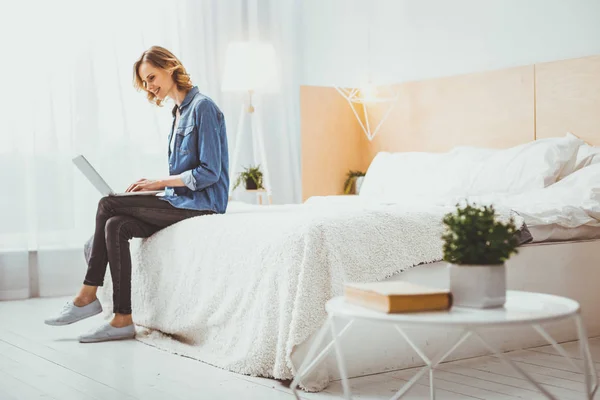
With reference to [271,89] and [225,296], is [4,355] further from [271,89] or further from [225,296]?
[271,89]

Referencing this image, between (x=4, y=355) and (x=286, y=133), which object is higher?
(x=286, y=133)

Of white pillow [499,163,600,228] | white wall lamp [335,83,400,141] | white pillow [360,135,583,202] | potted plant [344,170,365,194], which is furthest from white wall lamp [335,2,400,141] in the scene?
white pillow [499,163,600,228]

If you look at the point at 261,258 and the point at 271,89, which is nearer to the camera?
the point at 261,258

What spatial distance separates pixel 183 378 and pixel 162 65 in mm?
1273

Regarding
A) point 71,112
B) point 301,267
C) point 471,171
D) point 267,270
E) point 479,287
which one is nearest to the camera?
point 479,287

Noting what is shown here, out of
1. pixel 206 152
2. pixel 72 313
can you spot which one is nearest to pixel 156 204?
pixel 206 152

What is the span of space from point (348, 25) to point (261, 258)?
2933 mm

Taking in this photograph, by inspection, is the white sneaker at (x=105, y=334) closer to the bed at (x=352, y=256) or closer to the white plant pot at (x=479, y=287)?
the bed at (x=352, y=256)

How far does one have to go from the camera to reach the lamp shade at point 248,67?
473 cm

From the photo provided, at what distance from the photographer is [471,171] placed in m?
3.87

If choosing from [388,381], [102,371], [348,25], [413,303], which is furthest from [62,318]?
[348,25]

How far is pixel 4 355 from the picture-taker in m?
3.00

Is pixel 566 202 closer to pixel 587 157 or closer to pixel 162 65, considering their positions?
pixel 587 157

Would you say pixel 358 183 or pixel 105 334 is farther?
pixel 358 183
